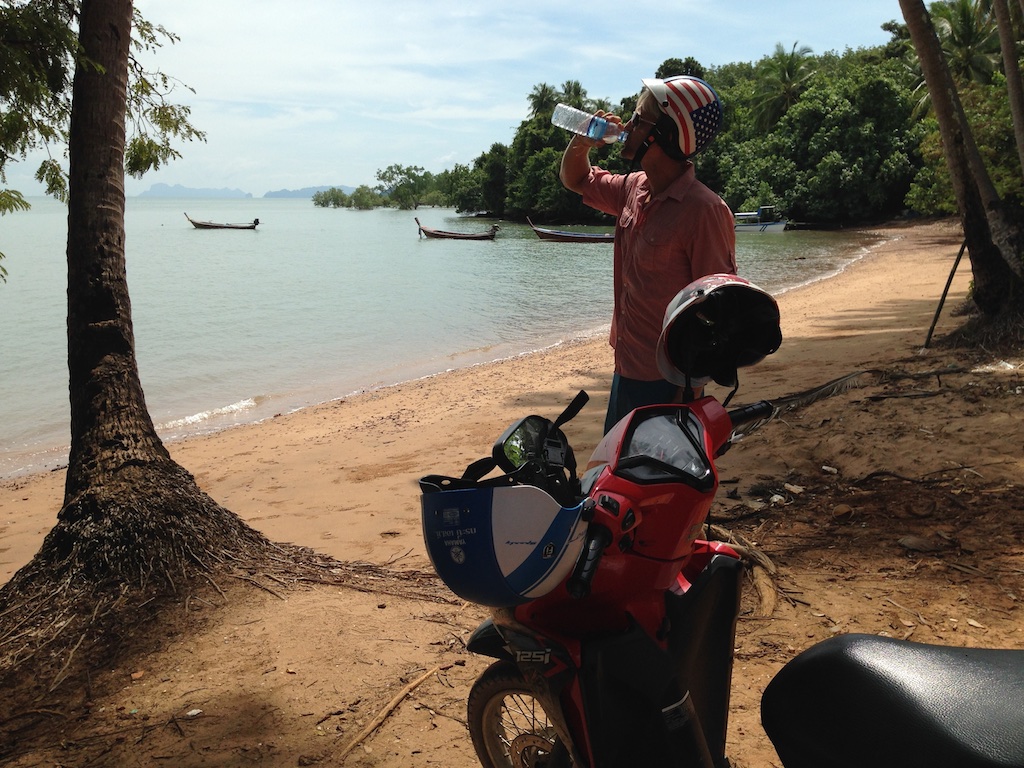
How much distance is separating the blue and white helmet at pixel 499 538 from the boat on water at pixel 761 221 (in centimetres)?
3928

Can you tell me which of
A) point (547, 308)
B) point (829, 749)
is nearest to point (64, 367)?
point (547, 308)

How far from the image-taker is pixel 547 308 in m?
19.8

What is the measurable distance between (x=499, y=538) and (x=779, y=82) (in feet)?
169

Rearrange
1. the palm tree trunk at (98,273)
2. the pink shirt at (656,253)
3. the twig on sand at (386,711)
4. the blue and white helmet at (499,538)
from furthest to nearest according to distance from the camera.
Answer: the palm tree trunk at (98,273) → the pink shirt at (656,253) → the twig on sand at (386,711) → the blue and white helmet at (499,538)

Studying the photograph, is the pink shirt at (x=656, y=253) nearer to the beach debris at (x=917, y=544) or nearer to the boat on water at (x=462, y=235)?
the beach debris at (x=917, y=544)

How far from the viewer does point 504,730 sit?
2090 millimetres

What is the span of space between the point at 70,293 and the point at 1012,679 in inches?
143

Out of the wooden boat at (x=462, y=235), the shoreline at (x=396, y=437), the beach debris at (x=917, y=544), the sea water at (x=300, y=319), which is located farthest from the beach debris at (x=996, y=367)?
the wooden boat at (x=462, y=235)

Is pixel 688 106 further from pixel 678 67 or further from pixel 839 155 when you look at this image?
pixel 678 67

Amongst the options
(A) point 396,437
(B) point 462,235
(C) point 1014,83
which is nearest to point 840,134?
(B) point 462,235

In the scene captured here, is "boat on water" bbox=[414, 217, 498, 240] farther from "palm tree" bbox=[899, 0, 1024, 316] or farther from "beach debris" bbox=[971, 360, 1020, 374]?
"beach debris" bbox=[971, 360, 1020, 374]

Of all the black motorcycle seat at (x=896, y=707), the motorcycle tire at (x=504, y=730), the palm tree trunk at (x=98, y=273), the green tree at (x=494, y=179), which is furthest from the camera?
the green tree at (x=494, y=179)

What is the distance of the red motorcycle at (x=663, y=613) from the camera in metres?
1.24

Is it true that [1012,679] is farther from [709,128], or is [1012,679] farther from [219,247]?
[219,247]
